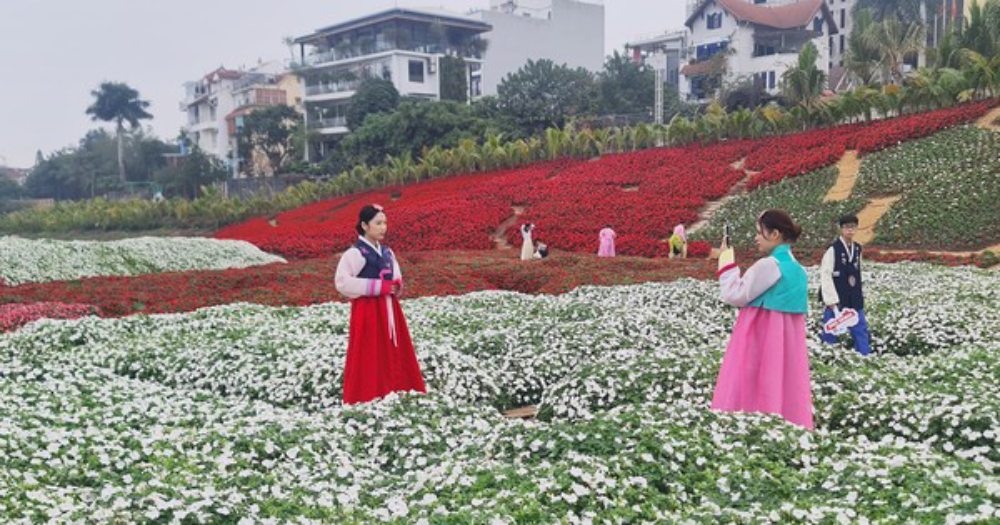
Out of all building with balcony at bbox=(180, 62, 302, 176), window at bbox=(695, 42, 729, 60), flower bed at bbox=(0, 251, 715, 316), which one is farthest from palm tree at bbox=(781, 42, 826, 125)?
building with balcony at bbox=(180, 62, 302, 176)

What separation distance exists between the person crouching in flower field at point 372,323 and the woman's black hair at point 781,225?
3.68 metres

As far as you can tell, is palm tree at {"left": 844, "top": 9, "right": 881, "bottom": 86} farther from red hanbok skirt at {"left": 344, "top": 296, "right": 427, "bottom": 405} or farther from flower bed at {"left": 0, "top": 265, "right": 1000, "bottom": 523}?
red hanbok skirt at {"left": 344, "top": 296, "right": 427, "bottom": 405}

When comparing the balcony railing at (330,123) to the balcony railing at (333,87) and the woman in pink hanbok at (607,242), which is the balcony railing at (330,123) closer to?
the balcony railing at (333,87)

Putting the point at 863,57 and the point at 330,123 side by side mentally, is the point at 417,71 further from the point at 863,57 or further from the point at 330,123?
the point at 863,57

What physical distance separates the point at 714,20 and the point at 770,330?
225ft

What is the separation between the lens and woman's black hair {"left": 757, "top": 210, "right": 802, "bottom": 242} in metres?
7.07

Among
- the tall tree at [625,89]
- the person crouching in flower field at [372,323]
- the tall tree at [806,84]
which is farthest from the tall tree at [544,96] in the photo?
the person crouching in flower field at [372,323]

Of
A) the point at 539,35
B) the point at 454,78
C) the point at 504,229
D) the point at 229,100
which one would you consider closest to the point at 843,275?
the point at 504,229

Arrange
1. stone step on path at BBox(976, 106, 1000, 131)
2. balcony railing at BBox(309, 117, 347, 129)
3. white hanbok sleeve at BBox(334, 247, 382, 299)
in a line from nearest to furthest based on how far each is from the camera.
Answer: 1. white hanbok sleeve at BBox(334, 247, 382, 299)
2. stone step on path at BBox(976, 106, 1000, 131)
3. balcony railing at BBox(309, 117, 347, 129)

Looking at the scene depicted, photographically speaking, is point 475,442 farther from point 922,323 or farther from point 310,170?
point 310,170

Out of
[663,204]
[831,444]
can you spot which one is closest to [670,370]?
[831,444]

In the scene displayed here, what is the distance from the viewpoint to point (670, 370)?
9.27 metres

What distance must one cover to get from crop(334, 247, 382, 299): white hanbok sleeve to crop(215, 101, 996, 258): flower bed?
72.7ft

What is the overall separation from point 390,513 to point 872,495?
2.96m
